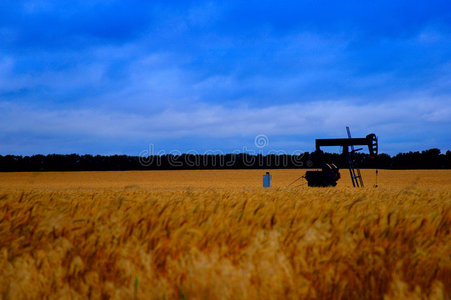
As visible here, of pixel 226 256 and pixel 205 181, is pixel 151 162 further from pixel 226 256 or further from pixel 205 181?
pixel 226 256

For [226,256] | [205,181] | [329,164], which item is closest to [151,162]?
[205,181]

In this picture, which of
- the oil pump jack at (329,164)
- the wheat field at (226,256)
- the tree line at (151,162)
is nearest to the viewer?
the wheat field at (226,256)

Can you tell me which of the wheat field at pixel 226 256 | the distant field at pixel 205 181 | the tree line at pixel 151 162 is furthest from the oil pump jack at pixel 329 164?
the tree line at pixel 151 162

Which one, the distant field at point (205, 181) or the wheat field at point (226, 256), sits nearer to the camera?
the wheat field at point (226, 256)

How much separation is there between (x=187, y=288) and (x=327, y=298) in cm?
92

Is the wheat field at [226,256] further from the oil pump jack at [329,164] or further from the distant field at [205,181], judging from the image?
the distant field at [205,181]

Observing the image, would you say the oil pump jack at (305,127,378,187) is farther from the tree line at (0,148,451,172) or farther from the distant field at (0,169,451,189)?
the tree line at (0,148,451,172)

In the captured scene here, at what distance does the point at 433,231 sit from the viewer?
327cm

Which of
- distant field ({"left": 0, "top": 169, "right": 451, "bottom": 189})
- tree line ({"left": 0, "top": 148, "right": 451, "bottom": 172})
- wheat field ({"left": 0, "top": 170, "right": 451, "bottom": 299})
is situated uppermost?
tree line ({"left": 0, "top": 148, "right": 451, "bottom": 172})

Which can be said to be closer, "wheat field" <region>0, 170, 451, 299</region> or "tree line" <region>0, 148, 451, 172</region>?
"wheat field" <region>0, 170, 451, 299</region>

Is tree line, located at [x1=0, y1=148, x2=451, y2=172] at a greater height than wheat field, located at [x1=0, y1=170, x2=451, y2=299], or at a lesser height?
greater

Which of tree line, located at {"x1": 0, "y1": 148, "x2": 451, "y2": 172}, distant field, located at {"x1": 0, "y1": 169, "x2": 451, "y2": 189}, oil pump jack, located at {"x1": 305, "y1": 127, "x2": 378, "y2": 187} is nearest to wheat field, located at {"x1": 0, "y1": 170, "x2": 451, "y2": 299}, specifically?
oil pump jack, located at {"x1": 305, "y1": 127, "x2": 378, "y2": 187}

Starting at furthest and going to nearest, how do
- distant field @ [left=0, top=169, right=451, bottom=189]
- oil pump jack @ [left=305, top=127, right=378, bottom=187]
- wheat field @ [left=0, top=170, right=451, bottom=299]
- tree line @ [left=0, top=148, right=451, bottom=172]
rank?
tree line @ [left=0, top=148, right=451, bottom=172] < distant field @ [left=0, top=169, right=451, bottom=189] < oil pump jack @ [left=305, top=127, right=378, bottom=187] < wheat field @ [left=0, top=170, right=451, bottom=299]

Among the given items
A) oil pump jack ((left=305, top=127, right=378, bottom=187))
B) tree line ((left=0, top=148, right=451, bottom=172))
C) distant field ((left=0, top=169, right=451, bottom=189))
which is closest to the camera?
oil pump jack ((left=305, top=127, right=378, bottom=187))
